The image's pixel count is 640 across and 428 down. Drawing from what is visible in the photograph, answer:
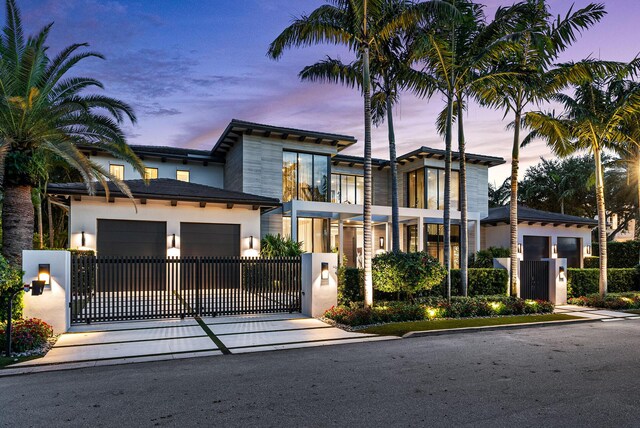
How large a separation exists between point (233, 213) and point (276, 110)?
6.28 meters

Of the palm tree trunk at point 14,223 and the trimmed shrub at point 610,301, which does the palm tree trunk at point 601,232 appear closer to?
the trimmed shrub at point 610,301

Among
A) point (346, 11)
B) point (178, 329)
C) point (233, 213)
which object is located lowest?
point (178, 329)

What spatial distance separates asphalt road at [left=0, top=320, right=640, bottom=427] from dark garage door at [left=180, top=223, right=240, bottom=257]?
36.3ft

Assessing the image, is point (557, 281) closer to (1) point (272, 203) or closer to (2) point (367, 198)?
(2) point (367, 198)

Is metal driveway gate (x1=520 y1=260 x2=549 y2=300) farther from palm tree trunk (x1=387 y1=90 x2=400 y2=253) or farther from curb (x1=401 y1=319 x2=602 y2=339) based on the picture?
palm tree trunk (x1=387 y1=90 x2=400 y2=253)

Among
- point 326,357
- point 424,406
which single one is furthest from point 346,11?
point 424,406

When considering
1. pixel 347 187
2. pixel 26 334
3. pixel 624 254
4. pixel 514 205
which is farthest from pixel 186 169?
pixel 624 254

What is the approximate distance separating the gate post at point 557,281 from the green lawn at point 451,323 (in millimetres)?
3508

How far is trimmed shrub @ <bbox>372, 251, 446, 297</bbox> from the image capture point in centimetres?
1253

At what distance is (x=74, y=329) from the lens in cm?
1038

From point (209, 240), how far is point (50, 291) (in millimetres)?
9026

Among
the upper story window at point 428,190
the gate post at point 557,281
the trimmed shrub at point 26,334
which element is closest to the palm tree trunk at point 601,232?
the gate post at point 557,281

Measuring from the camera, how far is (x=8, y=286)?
8875mm

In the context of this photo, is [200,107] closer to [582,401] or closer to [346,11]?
[346,11]
